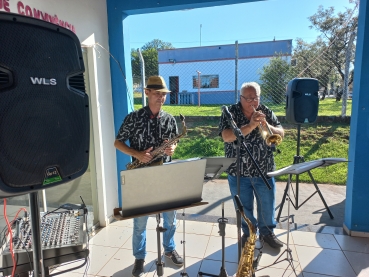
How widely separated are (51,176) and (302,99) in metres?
3.00

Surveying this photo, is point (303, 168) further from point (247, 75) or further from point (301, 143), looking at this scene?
point (247, 75)

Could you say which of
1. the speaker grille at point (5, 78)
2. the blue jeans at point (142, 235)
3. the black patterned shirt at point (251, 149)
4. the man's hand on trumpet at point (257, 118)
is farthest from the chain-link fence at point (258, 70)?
the speaker grille at point (5, 78)

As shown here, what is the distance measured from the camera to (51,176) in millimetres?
937

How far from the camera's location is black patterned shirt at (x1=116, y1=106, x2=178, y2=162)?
2348 mm

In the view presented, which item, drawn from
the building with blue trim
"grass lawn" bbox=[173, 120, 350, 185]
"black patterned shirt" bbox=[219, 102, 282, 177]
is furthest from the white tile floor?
the building with blue trim

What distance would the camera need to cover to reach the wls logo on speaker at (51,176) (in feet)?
3.02

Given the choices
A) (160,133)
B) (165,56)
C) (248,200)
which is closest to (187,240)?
(248,200)

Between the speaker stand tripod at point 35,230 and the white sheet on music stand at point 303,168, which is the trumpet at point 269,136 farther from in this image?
the speaker stand tripod at point 35,230

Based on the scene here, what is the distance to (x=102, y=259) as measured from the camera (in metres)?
2.63

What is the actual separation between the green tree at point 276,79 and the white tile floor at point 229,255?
3.01 metres

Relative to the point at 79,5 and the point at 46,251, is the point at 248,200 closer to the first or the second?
the point at 46,251

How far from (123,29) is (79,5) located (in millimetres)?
631

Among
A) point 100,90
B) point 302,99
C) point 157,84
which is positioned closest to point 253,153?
point 157,84

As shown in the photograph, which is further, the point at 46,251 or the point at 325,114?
the point at 325,114
